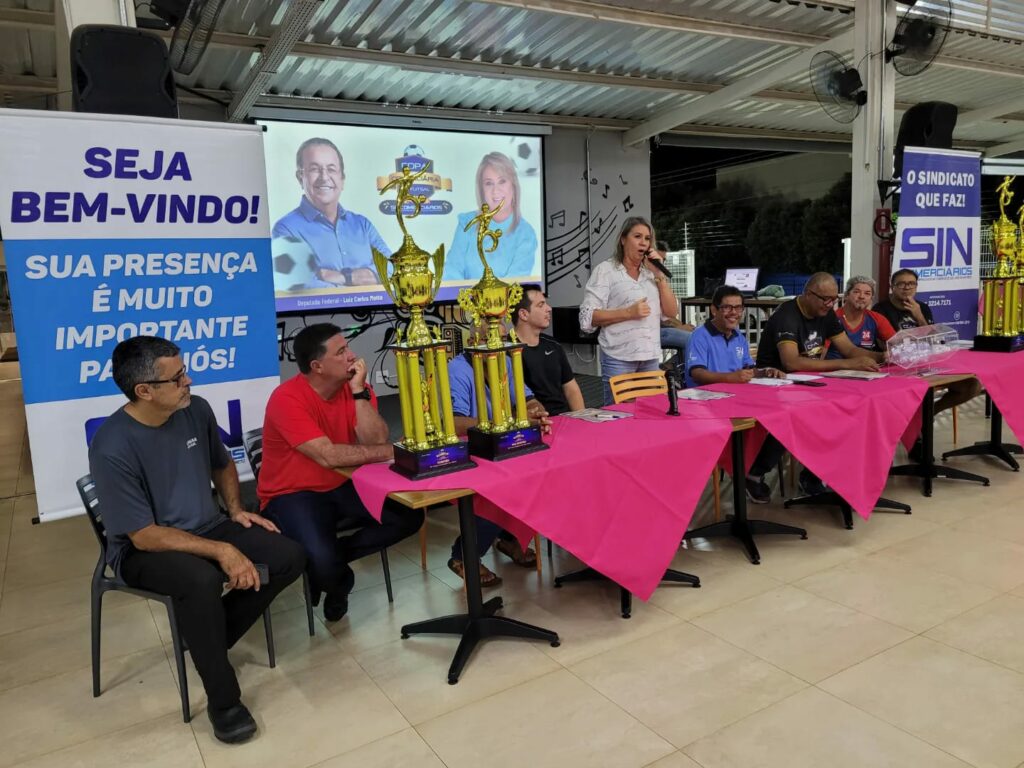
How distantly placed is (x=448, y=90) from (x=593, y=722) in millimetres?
6036

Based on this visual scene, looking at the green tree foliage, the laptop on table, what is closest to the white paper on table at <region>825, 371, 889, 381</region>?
the laptop on table

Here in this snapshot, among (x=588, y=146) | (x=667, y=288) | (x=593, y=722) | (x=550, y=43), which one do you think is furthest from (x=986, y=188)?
(x=593, y=722)

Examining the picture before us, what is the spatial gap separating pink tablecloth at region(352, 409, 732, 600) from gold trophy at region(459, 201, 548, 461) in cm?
6

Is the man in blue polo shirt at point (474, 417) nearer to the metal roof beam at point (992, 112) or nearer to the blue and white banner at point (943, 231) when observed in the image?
the blue and white banner at point (943, 231)

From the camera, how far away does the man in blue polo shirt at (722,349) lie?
3506 millimetres

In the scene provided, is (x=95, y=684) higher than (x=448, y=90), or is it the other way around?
(x=448, y=90)

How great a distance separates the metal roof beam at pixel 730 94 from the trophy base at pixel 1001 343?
108 inches

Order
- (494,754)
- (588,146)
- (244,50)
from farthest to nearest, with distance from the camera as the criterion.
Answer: (588,146)
(244,50)
(494,754)

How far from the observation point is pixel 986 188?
13.4 metres

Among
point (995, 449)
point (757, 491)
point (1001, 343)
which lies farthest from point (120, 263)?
point (995, 449)

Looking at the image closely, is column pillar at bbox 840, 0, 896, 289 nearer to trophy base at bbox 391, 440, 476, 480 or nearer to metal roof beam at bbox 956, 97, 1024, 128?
trophy base at bbox 391, 440, 476, 480

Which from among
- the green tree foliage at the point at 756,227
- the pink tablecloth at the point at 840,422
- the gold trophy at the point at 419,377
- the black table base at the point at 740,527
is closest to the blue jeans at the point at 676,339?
the pink tablecloth at the point at 840,422

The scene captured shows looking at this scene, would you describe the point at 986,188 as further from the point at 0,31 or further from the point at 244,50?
the point at 0,31

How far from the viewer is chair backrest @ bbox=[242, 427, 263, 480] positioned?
2.86 m
